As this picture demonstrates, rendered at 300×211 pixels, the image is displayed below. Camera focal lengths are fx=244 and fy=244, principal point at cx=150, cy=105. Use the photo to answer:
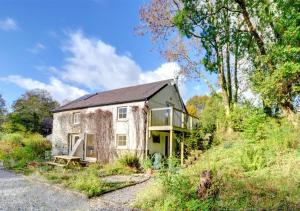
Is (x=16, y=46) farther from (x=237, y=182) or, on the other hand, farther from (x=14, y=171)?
(x=237, y=182)

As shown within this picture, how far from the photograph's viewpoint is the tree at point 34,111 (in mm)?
32041

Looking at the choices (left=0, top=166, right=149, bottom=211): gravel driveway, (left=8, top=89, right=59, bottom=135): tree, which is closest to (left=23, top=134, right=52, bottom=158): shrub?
(left=8, top=89, right=59, bottom=135): tree

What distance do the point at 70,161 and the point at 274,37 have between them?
14060 mm

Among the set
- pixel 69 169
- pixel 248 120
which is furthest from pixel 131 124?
pixel 248 120

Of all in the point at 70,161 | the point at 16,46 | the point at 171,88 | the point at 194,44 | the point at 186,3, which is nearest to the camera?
the point at 186,3

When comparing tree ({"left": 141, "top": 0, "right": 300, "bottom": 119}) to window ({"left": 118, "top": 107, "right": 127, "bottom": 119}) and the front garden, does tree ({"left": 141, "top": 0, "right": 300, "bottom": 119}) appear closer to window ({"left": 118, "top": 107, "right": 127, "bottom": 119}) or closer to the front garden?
window ({"left": 118, "top": 107, "right": 127, "bottom": 119})

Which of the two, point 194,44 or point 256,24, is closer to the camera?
point 256,24

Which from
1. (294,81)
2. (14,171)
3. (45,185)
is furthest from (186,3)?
(14,171)

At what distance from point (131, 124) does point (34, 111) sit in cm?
2388

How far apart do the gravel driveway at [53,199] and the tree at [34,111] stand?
2341 centimetres

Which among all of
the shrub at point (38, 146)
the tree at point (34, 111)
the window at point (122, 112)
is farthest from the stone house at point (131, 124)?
the tree at point (34, 111)

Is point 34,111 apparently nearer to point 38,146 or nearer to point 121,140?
point 38,146

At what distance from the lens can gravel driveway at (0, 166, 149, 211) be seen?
698 centimetres

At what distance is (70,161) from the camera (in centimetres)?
1527
